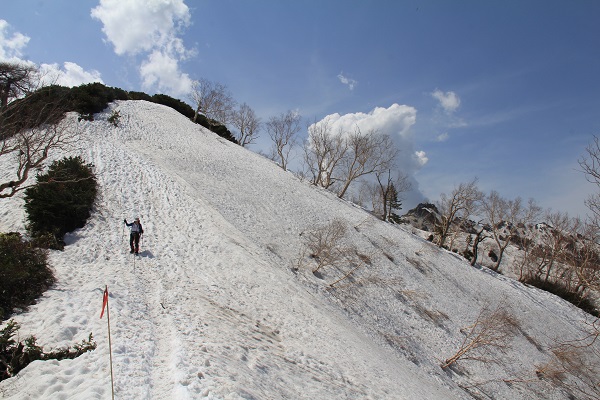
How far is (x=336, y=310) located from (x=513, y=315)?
16719mm

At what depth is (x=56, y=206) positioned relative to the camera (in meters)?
13.8

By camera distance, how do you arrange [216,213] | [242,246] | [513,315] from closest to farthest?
[242,246]
[216,213]
[513,315]

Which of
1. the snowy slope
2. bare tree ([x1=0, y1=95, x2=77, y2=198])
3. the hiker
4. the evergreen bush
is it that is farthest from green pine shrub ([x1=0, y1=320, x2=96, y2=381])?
the evergreen bush

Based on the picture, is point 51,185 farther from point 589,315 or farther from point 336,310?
point 589,315

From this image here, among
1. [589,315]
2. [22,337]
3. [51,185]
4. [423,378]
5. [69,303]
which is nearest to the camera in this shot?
[22,337]

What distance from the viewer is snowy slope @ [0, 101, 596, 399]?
7148 millimetres

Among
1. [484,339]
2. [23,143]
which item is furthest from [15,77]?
[484,339]

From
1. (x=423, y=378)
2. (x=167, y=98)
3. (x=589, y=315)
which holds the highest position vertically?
(x=167, y=98)

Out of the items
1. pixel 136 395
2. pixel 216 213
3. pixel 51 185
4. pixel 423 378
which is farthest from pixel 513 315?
pixel 51 185

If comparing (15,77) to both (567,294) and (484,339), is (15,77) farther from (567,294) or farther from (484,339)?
(567,294)

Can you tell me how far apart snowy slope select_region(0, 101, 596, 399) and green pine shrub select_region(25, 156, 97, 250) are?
0.55m

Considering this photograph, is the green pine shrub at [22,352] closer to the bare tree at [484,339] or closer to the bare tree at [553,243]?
the bare tree at [484,339]

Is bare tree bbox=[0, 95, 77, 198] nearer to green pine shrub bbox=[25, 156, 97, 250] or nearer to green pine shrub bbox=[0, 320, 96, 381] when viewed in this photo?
green pine shrub bbox=[25, 156, 97, 250]

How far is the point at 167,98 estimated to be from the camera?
1865 inches
